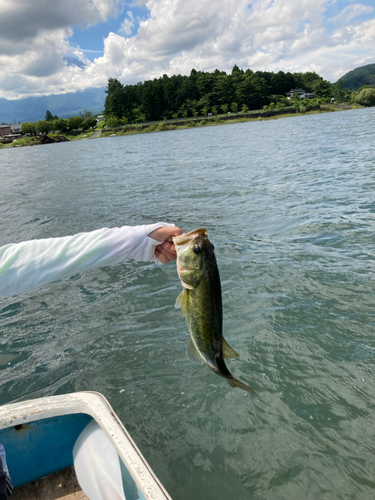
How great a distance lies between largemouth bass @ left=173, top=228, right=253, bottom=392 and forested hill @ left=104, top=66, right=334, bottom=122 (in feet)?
425

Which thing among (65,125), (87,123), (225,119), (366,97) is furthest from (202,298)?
(65,125)

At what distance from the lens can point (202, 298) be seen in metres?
2.42

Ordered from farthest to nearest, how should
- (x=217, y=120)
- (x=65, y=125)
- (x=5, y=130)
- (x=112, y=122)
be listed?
(x=5, y=130), (x=65, y=125), (x=112, y=122), (x=217, y=120)

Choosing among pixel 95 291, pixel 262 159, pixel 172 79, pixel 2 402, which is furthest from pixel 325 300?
pixel 172 79

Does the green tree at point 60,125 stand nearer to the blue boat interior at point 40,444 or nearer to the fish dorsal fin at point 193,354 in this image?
the blue boat interior at point 40,444

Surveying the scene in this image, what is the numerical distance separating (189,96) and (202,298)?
142 m

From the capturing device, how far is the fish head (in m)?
2.29

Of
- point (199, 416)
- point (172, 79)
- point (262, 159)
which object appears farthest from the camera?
point (172, 79)

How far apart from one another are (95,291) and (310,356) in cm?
436

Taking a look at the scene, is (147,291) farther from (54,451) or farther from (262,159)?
(262,159)

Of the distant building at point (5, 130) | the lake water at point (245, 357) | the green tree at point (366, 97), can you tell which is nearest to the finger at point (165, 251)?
the lake water at point (245, 357)

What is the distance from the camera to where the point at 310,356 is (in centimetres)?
456

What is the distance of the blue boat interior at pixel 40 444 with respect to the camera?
9.57 feet

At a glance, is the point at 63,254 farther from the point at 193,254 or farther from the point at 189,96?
the point at 189,96
